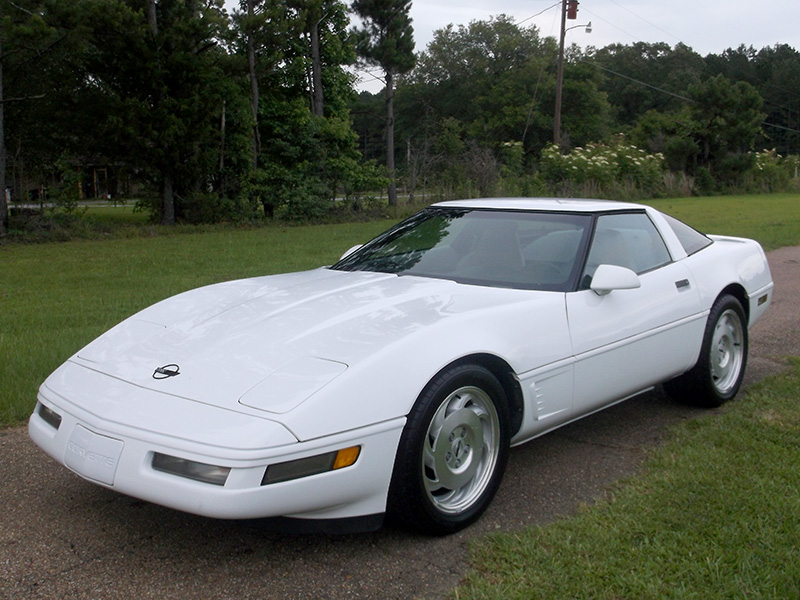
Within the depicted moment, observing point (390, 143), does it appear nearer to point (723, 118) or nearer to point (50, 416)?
point (723, 118)

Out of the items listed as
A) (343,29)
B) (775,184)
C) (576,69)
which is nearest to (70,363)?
(343,29)

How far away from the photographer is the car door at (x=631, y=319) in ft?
12.5

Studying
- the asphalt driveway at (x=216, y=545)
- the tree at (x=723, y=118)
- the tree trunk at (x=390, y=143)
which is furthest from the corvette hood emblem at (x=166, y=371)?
the tree at (x=723, y=118)

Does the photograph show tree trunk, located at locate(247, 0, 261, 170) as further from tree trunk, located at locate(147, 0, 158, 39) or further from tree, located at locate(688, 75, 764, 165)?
tree, located at locate(688, 75, 764, 165)

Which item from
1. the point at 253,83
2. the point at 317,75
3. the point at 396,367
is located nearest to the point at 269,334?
the point at 396,367

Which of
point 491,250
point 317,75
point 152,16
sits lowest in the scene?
point 491,250

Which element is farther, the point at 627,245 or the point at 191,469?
the point at 627,245

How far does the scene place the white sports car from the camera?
271 cm

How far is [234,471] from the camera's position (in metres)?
2.60

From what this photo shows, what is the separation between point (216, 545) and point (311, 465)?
0.68 meters

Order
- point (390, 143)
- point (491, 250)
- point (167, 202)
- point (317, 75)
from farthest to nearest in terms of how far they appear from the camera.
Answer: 1. point (390, 143)
2. point (317, 75)
3. point (167, 202)
4. point (491, 250)

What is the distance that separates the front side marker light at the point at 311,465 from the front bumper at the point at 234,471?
0.01m

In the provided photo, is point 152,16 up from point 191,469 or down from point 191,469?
up

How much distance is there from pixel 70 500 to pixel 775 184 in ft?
128
